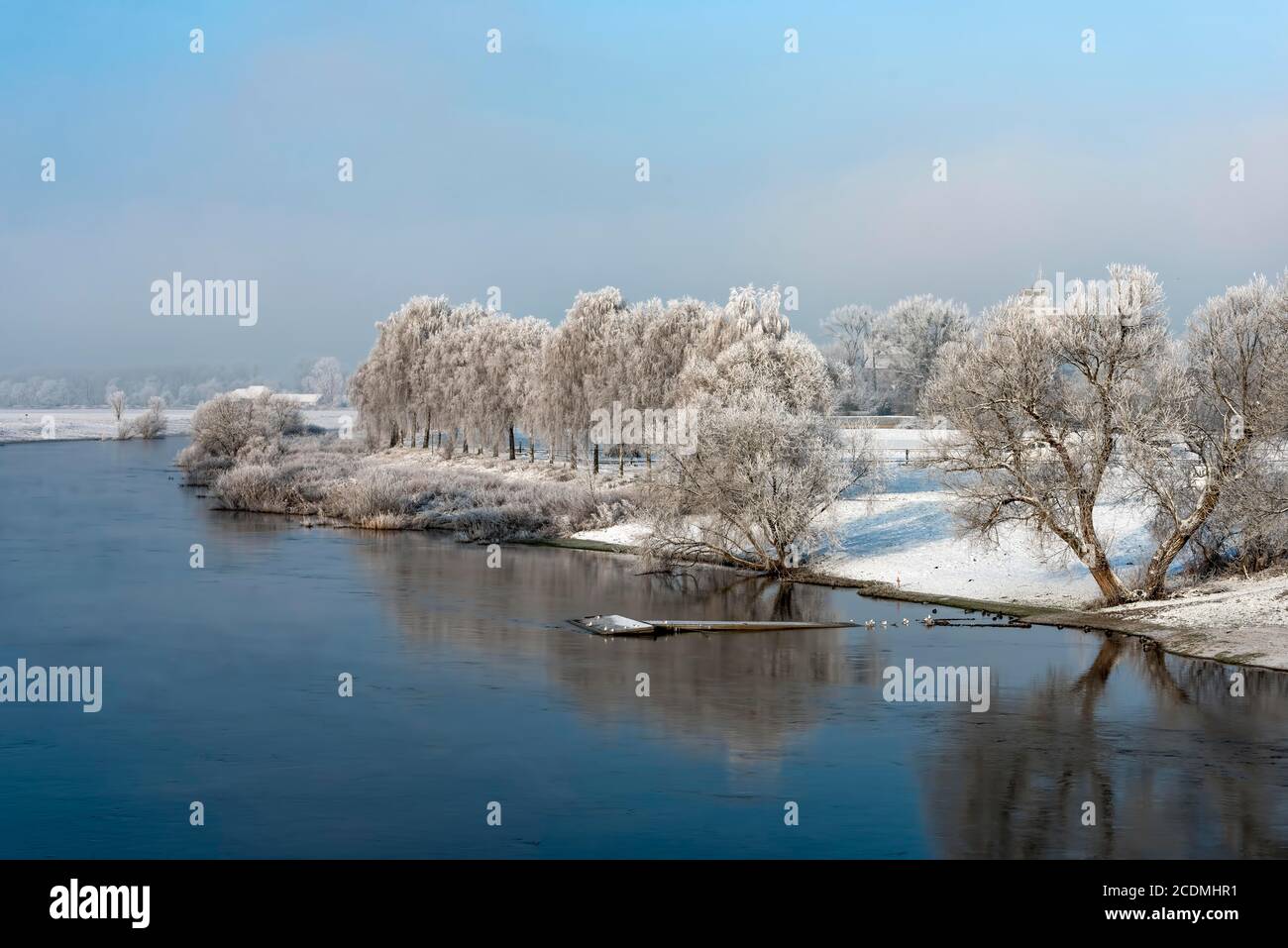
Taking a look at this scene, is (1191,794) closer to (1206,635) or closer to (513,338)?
(1206,635)

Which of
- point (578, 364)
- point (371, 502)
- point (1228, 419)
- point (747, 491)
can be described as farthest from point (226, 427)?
point (1228, 419)

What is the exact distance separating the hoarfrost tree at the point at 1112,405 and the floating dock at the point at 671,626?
487cm

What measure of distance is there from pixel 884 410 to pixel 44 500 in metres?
61.8

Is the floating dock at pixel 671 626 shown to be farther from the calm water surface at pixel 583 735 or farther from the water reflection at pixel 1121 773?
the water reflection at pixel 1121 773

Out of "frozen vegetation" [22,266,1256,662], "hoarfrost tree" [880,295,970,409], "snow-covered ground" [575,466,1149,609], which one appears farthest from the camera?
"hoarfrost tree" [880,295,970,409]

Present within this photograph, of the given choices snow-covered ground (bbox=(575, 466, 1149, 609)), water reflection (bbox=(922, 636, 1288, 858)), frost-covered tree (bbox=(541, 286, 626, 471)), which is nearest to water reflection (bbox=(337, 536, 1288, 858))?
→ water reflection (bbox=(922, 636, 1288, 858))

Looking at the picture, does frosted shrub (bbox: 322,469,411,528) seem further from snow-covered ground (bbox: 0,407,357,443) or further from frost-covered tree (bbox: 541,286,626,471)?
snow-covered ground (bbox: 0,407,357,443)

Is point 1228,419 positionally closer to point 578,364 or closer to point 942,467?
point 942,467

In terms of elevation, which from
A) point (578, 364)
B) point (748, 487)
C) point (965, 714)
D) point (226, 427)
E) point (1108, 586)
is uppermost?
point (578, 364)

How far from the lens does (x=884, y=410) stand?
103 metres

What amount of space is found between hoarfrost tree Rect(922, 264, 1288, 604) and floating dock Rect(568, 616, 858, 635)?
4.87 m

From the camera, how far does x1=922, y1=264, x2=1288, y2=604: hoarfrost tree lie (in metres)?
30.5

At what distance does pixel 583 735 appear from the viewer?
2245 centimetres

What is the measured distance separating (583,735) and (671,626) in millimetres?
9707
